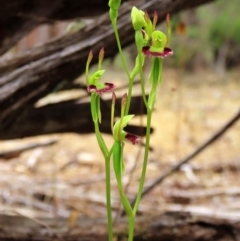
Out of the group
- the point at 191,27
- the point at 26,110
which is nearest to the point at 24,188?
the point at 26,110

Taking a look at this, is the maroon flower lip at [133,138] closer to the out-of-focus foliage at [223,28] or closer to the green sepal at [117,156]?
the green sepal at [117,156]

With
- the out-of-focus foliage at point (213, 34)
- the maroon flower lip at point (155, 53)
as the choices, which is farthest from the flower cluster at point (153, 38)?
the out-of-focus foliage at point (213, 34)

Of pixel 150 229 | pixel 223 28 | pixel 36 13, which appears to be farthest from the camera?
pixel 223 28

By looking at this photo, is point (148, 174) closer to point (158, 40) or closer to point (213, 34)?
point (158, 40)

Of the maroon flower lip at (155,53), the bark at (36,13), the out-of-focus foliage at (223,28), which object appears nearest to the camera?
the maroon flower lip at (155,53)

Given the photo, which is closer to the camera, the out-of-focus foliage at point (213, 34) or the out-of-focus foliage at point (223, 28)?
the out-of-focus foliage at point (213, 34)

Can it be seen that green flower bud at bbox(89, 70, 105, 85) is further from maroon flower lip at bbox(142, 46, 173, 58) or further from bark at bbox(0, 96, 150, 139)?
bark at bbox(0, 96, 150, 139)

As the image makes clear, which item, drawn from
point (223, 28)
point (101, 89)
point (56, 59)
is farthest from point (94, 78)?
point (223, 28)
